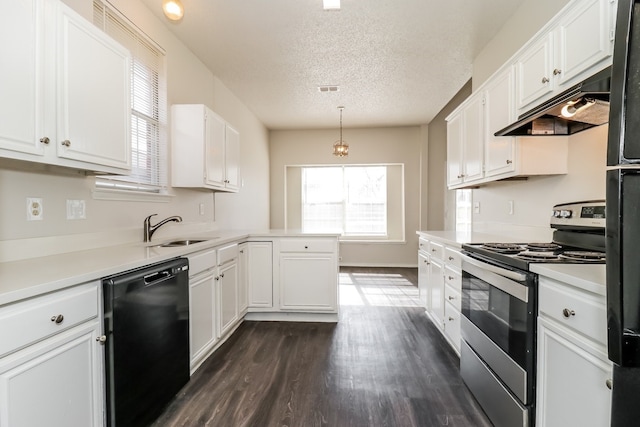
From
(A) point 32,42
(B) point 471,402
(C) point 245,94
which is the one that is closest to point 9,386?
(A) point 32,42

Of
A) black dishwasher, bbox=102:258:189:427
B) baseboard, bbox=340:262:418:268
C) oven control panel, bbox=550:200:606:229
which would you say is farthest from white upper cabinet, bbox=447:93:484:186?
baseboard, bbox=340:262:418:268

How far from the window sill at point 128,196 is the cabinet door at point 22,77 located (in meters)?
0.70

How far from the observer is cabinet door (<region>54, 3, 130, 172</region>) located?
1.39m

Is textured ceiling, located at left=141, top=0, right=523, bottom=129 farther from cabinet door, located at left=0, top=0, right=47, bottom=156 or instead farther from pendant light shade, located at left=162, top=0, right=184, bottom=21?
cabinet door, located at left=0, top=0, right=47, bottom=156

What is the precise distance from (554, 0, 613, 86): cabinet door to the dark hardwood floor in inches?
75.8

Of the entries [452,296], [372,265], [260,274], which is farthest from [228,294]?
[372,265]

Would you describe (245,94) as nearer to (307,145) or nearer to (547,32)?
(307,145)

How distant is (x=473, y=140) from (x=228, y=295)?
2.62m

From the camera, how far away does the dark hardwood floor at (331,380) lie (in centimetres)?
168

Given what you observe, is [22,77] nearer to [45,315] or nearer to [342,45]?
[45,315]

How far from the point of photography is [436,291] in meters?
2.78

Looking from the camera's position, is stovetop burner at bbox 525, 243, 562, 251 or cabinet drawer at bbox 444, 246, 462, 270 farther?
cabinet drawer at bbox 444, 246, 462, 270

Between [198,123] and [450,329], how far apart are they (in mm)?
2846

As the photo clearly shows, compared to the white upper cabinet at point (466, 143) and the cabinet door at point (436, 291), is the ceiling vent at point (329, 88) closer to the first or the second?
the white upper cabinet at point (466, 143)
